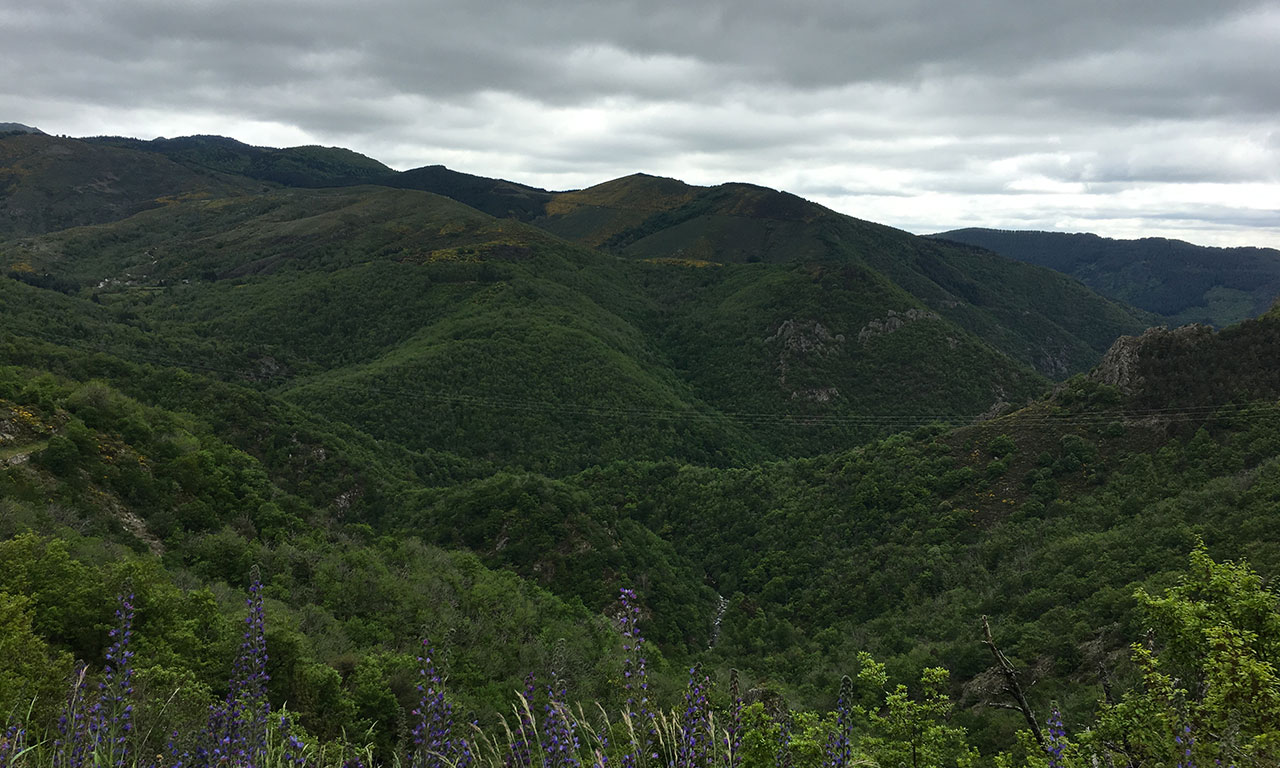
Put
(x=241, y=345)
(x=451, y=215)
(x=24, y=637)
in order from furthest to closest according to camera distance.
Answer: (x=451, y=215) → (x=241, y=345) → (x=24, y=637)

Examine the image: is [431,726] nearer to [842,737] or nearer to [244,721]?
[244,721]

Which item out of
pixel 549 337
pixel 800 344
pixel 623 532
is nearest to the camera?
pixel 623 532

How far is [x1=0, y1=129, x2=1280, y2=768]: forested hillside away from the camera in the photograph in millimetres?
11055

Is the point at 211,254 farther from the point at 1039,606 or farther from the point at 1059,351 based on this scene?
the point at 1059,351

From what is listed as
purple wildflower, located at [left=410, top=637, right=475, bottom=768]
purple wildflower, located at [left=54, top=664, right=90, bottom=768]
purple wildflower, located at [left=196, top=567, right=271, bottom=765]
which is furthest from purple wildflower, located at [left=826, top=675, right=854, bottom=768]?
purple wildflower, located at [left=54, top=664, right=90, bottom=768]

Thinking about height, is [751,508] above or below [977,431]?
below

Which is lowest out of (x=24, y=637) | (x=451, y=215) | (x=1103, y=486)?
(x=1103, y=486)

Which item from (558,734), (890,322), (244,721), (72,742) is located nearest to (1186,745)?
(558,734)

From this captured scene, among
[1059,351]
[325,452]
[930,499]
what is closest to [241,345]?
[325,452]

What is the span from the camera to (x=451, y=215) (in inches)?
7785

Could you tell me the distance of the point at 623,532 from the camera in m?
57.9

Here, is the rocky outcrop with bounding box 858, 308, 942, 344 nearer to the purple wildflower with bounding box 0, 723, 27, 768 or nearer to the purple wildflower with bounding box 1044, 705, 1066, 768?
the purple wildflower with bounding box 1044, 705, 1066, 768

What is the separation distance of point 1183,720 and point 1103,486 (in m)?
45.6

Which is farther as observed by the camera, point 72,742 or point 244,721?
point 244,721
